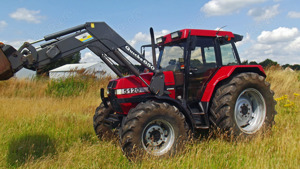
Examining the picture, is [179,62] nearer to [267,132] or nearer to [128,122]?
[128,122]

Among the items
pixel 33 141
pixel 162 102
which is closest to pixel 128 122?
pixel 162 102

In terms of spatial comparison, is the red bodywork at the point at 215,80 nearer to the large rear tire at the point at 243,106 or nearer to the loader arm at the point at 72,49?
the large rear tire at the point at 243,106

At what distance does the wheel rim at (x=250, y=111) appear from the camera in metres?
5.35

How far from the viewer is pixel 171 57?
5340 millimetres

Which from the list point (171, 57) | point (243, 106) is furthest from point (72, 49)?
point (243, 106)

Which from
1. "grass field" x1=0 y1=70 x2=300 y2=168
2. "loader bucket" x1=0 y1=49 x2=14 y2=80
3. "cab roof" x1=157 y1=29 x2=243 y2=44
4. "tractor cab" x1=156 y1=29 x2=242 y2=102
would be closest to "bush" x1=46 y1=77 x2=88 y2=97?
"grass field" x1=0 y1=70 x2=300 y2=168

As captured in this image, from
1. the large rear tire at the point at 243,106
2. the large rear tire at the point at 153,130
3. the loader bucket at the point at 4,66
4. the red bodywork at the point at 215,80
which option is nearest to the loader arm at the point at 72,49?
the loader bucket at the point at 4,66

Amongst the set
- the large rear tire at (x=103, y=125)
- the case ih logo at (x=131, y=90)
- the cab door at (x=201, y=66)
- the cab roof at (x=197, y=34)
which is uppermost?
the cab roof at (x=197, y=34)

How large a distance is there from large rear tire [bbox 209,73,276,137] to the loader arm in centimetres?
147

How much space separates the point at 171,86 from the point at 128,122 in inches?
52.6

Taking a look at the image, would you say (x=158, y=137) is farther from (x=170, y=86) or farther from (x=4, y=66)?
(x=4, y=66)

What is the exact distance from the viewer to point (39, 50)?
403cm

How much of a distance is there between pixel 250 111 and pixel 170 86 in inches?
72.6

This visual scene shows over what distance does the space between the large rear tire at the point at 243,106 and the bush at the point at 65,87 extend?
8033mm
